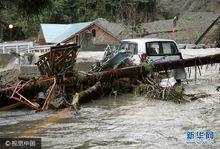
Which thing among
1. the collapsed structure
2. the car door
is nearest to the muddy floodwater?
the collapsed structure

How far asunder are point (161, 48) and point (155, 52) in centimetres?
32

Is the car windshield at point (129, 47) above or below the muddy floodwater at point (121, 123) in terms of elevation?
above

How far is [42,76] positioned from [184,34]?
4118cm

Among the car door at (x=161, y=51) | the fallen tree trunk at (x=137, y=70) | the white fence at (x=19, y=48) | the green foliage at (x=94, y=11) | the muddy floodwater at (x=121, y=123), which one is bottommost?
the muddy floodwater at (x=121, y=123)

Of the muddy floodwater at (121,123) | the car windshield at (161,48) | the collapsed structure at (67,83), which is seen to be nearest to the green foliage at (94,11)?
the car windshield at (161,48)

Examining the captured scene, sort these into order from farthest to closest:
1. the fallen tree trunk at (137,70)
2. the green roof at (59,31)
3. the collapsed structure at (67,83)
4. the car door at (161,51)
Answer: the green roof at (59,31) < the car door at (161,51) < the fallen tree trunk at (137,70) < the collapsed structure at (67,83)

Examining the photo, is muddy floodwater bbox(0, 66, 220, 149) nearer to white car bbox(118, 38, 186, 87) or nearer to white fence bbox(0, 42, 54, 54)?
white car bbox(118, 38, 186, 87)

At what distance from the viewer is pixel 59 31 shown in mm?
63812

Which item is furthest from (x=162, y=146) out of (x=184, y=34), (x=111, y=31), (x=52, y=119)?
(x=111, y=31)

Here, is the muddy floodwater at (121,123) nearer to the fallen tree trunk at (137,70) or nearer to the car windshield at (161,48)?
the fallen tree trunk at (137,70)

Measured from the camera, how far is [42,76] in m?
15.3

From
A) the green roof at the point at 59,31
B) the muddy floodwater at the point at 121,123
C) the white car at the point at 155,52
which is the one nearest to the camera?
the muddy floodwater at the point at 121,123

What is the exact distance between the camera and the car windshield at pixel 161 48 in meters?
18.0

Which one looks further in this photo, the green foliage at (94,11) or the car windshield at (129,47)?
the green foliage at (94,11)
